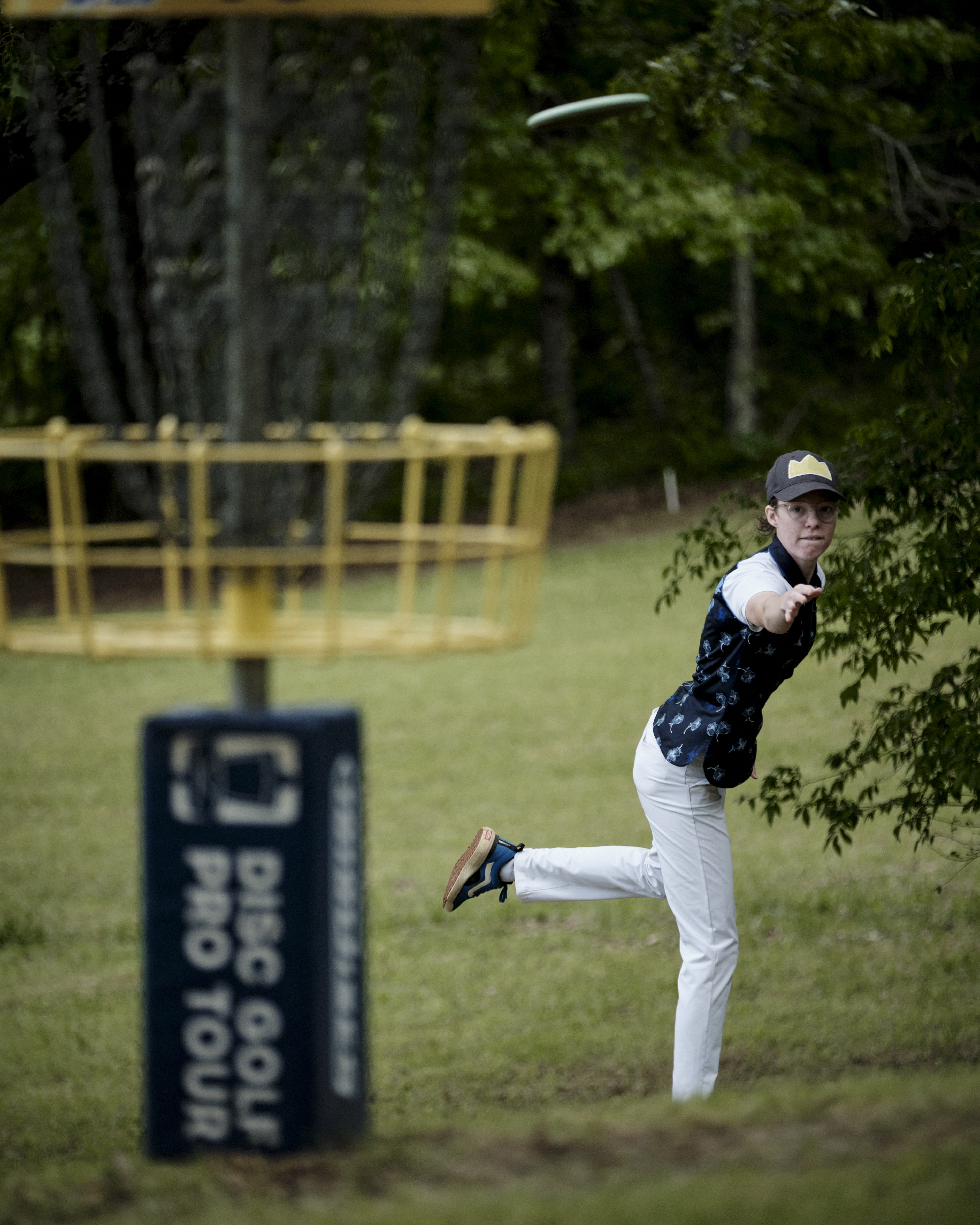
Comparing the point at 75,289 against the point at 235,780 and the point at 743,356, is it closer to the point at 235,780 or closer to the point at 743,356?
the point at 235,780

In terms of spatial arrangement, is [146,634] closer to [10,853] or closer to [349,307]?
[349,307]

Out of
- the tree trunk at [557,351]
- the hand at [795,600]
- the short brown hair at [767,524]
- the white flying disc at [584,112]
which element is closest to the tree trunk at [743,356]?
the tree trunk at [557,351]

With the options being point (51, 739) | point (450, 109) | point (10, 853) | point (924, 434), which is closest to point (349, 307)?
point (450, 109)

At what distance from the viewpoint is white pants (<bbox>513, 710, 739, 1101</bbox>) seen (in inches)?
167

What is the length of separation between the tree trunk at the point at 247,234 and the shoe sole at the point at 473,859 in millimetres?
2759

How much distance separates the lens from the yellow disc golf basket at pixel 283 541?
2.32m

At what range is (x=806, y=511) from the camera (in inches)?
161

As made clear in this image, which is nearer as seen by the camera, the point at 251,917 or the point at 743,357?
the point at 251,917

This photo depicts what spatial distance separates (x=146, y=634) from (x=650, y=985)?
17.6 feet

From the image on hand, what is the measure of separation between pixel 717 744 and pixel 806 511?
2.52ft

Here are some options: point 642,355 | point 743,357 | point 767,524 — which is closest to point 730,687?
point 767,524

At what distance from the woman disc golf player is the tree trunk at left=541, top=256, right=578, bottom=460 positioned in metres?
21.7

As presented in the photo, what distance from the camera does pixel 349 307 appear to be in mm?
2395

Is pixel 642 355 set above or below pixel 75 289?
below
